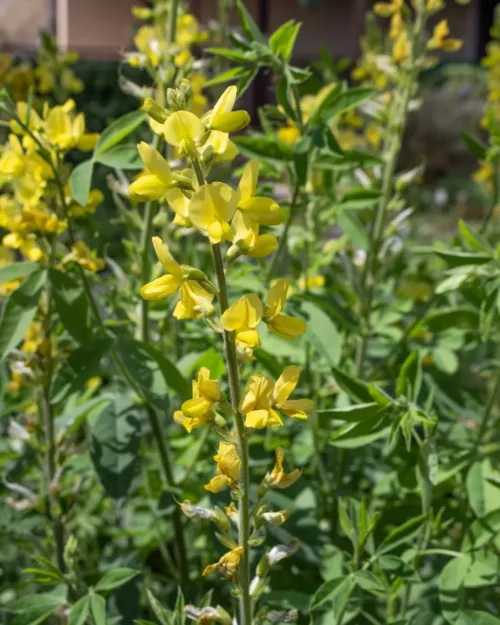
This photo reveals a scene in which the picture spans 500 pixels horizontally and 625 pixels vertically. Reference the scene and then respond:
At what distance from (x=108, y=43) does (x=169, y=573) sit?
43.0 ft

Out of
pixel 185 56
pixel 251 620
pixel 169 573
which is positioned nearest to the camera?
pixel 251 620

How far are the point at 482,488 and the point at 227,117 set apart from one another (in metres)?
1.04

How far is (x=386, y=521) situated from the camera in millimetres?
1848

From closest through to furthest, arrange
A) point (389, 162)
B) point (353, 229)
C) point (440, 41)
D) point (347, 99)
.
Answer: point (347, 99) < point (353, 229) < point (389, 162) < point (440, 41)

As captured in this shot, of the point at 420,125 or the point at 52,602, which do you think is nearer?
the point at 52,602

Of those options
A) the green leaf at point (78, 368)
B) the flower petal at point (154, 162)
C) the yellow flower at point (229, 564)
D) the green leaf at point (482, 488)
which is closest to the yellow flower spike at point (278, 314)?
the flower petal at point (154, 162)

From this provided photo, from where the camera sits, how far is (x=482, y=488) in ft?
5.65

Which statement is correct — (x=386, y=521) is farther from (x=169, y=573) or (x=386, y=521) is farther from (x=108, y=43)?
(x=108, y=43)

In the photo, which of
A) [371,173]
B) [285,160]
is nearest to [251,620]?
[285,160]

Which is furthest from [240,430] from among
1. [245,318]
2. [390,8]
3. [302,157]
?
[390,8]

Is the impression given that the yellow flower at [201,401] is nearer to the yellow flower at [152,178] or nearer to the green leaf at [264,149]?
the yellow flower at [152,178]

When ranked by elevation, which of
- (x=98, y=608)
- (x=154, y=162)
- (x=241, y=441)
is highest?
(x=154, y=162)

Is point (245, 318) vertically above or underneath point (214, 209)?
underneath

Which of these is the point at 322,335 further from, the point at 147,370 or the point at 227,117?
the point at 227,117
